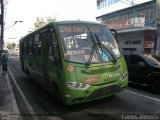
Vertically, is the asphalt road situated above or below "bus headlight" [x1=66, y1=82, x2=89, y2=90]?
below

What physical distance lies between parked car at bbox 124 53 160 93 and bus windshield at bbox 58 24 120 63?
319 centimetres

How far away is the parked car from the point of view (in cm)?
1220

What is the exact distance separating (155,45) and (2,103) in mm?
29688

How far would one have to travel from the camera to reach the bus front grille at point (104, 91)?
8.73 m

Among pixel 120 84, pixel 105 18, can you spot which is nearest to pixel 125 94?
pixel 120 84

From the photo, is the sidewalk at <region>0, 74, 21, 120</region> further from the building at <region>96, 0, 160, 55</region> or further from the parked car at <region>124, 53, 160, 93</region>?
the building at <region>96, 0, 160, 55</region>

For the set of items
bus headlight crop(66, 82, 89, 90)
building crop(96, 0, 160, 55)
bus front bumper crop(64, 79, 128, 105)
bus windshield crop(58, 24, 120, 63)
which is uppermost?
building crop(96, 0, 160, 55)

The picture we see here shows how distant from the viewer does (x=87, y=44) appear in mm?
9289

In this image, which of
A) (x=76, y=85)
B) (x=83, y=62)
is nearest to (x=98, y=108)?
(x=76, y=85)

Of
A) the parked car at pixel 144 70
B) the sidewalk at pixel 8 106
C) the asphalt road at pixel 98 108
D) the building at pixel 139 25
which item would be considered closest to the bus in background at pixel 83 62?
the asphalt road at pixel 98 108

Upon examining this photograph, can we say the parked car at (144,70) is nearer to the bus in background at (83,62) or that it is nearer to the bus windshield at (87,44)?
the bus in background at (83,62)

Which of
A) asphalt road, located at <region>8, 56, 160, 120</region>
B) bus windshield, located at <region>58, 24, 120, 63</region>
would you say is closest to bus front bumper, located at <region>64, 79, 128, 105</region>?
asphalt road, located at <region>8, 56, 160, 120</region>

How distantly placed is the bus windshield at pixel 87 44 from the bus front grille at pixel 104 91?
848 millimetres

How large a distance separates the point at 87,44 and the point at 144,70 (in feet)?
14.6
